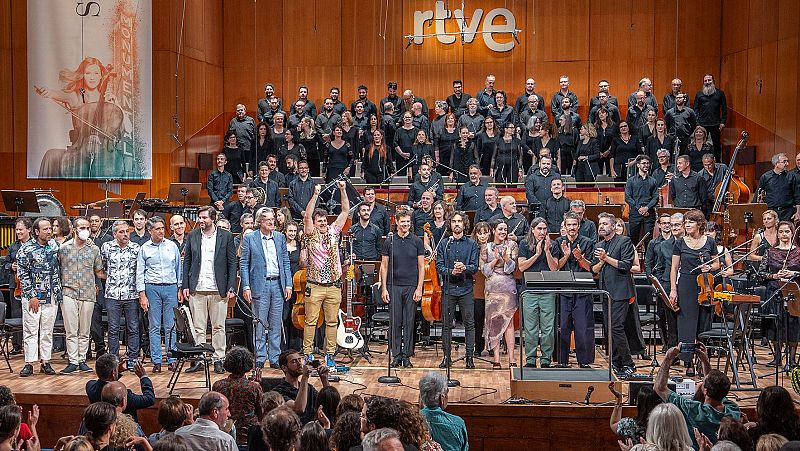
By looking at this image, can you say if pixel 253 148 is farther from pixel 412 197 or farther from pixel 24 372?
pixel 24 372

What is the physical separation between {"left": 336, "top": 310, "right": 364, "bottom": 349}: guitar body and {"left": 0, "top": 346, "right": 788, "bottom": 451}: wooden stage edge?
0.22 metres

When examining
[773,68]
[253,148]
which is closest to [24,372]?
[253,148]

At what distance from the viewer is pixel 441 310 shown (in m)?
8.61

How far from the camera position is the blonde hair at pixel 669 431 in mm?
4234

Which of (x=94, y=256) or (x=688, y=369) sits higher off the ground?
(x=94, y=256)

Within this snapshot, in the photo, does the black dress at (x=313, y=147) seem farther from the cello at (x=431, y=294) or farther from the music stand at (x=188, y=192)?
the cello at (x=431, y=294)

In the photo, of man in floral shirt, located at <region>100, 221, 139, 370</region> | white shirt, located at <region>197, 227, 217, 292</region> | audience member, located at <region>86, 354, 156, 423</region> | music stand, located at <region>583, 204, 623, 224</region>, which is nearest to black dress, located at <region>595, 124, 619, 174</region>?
music stand, located at <region>583, 204, 623, 224</region>

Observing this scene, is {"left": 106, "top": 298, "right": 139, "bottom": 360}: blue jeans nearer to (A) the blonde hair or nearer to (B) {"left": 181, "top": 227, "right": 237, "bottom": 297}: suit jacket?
(B) {"left": 181, "top": 227, "right": 237, "bottom": 297}: suit jacket

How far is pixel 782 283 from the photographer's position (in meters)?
7.99

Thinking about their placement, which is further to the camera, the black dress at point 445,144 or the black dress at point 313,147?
the black dress at point 313,147

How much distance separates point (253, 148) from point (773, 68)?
7734 millimetres

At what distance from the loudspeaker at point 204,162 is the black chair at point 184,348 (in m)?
7.98

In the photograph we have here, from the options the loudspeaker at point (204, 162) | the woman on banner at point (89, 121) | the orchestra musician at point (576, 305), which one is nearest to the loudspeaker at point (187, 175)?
the loudspeaker at point (204, 162)

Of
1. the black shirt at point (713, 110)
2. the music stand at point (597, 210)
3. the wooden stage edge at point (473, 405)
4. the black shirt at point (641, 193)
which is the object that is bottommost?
the wooden stage edge at point (473, 405)
